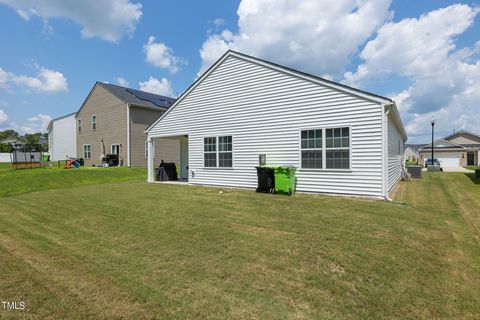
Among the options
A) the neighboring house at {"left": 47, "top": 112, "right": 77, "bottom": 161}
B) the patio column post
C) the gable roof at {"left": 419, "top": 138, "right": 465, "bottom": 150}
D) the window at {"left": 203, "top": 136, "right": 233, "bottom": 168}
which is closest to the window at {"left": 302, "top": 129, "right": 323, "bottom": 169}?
the window at {"left": 203, "top": 136, "right": 233, "bottom": 168}

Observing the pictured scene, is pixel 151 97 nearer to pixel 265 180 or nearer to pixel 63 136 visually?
pixel 63 136

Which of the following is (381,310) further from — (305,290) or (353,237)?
(353,237)

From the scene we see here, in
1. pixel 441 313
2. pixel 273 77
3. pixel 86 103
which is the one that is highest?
pixel 86 103

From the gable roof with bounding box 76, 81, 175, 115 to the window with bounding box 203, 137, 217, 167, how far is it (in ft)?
38.7

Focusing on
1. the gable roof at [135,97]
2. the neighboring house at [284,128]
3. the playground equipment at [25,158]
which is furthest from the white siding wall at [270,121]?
the playground equipment at [25,158]

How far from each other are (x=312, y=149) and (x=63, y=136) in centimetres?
3699

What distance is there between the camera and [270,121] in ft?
36.0

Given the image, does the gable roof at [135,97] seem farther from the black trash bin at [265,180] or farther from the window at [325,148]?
the window at [325,148]

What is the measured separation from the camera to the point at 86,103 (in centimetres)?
2773

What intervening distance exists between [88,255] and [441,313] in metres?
4.81

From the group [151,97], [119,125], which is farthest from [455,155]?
[119,125]

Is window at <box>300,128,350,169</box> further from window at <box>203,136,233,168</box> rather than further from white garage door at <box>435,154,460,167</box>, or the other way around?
white garage door at <box>435,154,460,167</box>

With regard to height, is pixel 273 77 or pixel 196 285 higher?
pixel 273 77

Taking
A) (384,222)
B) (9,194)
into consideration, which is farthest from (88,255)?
(9,194)
